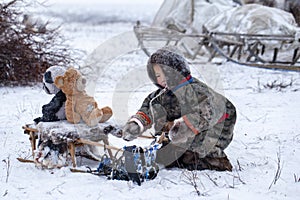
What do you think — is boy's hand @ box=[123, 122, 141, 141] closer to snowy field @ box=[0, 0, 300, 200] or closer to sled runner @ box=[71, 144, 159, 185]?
sled runner @ box=[71, 144, 159, 185]

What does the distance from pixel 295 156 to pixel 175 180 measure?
149 centimetres

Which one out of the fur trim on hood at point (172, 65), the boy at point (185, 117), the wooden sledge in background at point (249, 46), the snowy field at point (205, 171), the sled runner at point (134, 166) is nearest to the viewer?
the snowy field at point (205, 171)

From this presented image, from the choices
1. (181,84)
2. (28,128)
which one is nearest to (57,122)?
(28,128)

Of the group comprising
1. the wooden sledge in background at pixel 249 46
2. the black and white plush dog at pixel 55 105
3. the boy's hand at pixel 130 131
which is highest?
the black and white plush dog at pixel 55 105

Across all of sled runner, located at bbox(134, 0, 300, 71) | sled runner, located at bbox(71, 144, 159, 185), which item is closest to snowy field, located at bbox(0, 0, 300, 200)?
sled runner, located at bbox(71, 144, 159, 185)

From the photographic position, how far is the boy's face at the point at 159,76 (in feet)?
12.8

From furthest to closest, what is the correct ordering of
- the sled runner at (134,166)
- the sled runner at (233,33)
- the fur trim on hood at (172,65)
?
the sled runner at (233,33) → the fur trim on hood at (172,65) → the sled runner at (134,166)

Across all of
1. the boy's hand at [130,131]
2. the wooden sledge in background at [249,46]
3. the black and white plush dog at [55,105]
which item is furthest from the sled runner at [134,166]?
the wooden sledge in background at [249,46]

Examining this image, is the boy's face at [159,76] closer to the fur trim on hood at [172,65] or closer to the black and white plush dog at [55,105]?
the fur trim on hood at [172,65]

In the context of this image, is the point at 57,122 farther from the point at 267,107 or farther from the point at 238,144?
the point at 267,107

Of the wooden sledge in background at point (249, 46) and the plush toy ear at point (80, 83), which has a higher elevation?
the plush toy ear at point (80, 83)

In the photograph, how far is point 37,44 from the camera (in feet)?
29.6

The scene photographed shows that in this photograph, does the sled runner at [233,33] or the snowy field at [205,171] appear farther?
the sled runner at [233,33]

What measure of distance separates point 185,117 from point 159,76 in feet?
1.76
